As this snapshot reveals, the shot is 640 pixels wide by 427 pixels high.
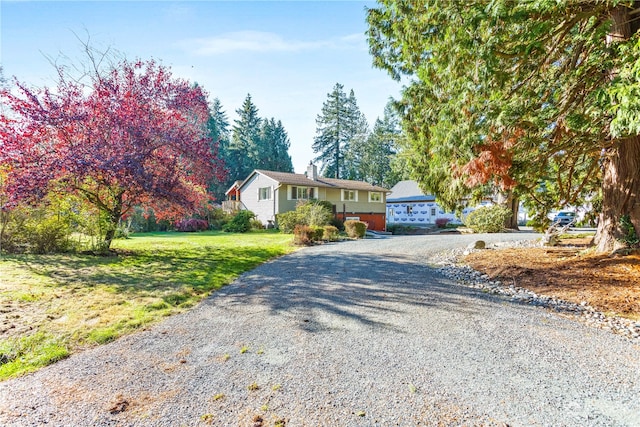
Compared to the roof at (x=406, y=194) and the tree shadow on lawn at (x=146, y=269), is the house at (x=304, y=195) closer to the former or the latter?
the roof at (x=406, y=194)

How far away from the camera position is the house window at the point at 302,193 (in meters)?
25.4

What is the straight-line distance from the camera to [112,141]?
8.97m

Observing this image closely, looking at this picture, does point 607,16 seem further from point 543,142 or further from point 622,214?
point 622,214

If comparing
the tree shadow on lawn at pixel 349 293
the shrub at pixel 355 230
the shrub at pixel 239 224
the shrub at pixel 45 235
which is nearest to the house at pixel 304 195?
the shrub at pixel 239 224

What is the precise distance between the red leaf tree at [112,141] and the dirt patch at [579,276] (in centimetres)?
909

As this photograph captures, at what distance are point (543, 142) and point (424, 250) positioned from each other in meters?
5.93

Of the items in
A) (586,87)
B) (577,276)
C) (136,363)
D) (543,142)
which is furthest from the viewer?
(543,142)

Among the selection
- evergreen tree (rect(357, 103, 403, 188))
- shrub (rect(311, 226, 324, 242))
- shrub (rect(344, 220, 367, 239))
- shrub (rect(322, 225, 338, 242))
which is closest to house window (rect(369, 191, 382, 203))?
shrub (rect(344, 220, 367, 239))

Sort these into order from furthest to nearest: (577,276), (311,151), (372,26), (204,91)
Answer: (311,151), (204,91), (372,26), (577,276)

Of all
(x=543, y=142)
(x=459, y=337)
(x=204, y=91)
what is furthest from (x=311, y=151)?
(x=459, y=337)

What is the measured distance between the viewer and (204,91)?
436 inches

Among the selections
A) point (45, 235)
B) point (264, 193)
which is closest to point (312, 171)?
point (264, 193)

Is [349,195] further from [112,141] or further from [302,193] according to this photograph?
[112,141]

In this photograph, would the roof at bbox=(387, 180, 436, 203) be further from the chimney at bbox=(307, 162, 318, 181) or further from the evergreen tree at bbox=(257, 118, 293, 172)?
the evergreen tree at bbox=(257, 118, 293, 172)
